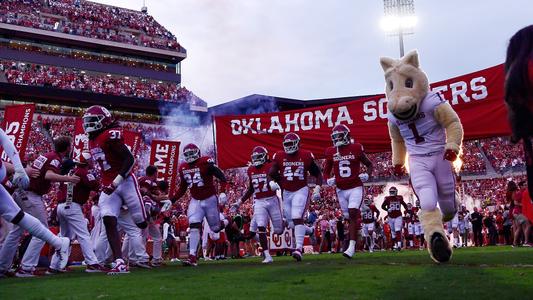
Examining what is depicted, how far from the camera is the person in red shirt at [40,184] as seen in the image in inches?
320

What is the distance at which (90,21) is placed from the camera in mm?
62344

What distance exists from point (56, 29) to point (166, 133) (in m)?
15.4

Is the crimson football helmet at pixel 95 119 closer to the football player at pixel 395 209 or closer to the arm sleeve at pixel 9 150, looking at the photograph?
the arm sleeve at pixel 9 150

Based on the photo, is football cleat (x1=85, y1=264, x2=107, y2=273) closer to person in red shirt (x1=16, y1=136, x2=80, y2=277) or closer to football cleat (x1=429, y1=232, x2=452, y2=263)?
person in red shirt (x1=16, y1=136, x2=80, y2=277)

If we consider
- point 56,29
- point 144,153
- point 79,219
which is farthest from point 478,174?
point 56,29

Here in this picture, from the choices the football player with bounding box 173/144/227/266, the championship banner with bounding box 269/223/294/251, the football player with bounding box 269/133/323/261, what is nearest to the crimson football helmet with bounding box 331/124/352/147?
the football player with bounding box 269/133/323/261

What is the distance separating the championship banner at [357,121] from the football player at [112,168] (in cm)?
708

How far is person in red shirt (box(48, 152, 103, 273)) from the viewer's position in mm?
8398

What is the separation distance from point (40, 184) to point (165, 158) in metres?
7.53

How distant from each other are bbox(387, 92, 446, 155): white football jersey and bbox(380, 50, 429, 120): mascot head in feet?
0.39

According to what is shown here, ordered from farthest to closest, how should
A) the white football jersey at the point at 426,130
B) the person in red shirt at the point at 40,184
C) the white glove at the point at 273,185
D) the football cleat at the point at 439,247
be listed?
the white glove at the point at 273,185
the person in red shirt at the point at 40,184
the white football jersey at the point at 426,130
the football cleat at the point at 439,247

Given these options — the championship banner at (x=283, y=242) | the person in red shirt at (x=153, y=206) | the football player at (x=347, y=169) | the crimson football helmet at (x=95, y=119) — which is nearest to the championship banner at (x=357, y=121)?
the championship banner at (x=283, y=242)

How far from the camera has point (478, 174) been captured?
3744 cm

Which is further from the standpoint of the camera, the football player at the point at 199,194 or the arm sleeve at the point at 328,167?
the arm sleeve at the point at 328,167
